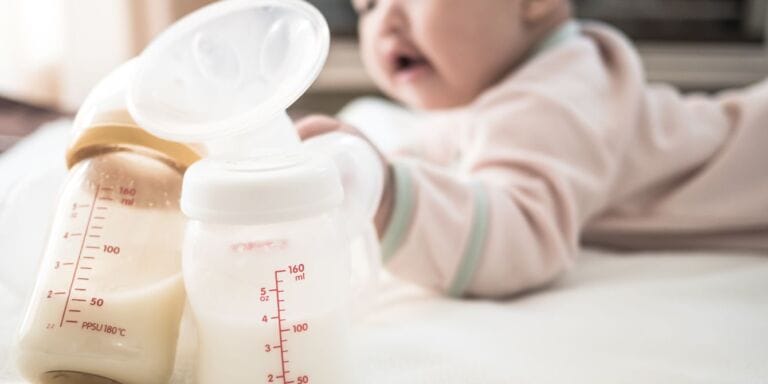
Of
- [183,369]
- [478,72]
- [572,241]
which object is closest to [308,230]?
[183,369]

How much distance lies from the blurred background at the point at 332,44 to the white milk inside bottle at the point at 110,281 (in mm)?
777

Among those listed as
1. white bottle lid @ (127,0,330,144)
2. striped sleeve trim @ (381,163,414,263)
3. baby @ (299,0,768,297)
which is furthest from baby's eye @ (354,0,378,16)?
white bottle lid @ (127,0,330,144)

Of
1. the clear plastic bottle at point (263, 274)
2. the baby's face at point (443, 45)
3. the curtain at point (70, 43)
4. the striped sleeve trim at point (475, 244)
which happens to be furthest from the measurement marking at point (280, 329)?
the curtain at point (70, 43)

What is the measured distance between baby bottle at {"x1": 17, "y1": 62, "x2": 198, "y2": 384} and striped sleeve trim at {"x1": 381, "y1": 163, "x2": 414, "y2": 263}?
0.79ft

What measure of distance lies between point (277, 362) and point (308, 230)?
8 cm

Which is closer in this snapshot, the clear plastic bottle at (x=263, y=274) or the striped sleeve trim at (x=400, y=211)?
the clear plastic bottle at (x=263, y=274)

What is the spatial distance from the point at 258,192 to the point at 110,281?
0.11 m

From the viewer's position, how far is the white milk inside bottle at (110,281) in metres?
0.49

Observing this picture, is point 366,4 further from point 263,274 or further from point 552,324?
point 263,274

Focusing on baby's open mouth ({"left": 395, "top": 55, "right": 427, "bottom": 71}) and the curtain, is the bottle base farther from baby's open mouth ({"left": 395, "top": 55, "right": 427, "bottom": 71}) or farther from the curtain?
the curtain

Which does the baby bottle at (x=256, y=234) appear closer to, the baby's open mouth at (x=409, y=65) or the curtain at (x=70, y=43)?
the baby's open mouth at (x=409, y=65)

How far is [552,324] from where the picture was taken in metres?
0.71

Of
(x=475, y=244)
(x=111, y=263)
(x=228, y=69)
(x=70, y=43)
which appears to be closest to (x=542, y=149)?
(x=475, y=244)

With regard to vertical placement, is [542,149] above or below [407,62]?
below
